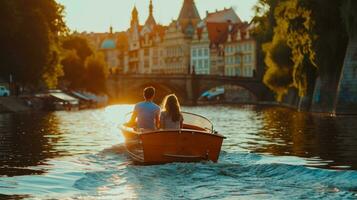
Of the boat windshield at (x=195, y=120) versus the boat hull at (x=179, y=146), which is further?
the boat windshield at (x=195, y=120)

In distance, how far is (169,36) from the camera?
184375 mm

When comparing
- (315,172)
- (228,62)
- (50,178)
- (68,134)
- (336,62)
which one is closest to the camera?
(315,172)

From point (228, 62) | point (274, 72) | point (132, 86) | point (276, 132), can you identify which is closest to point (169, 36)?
point (228, 62)

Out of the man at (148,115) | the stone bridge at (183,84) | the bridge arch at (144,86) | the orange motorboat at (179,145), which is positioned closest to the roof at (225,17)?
the bridge arch at (144,86)

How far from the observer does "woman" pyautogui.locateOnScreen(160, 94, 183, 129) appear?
816 inches

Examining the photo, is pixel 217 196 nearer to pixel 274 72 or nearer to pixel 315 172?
pixel 315 172

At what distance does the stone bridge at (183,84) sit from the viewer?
115 metres

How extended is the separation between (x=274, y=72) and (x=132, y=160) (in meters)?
50.1

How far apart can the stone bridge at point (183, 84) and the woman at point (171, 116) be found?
3585 inches

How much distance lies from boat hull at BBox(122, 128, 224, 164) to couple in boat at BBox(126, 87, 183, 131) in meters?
1.11

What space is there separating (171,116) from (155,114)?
1194mm

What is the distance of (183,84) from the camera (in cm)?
12525

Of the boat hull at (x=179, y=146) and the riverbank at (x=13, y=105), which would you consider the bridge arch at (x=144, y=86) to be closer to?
the riverbank at (x=13, y=105)

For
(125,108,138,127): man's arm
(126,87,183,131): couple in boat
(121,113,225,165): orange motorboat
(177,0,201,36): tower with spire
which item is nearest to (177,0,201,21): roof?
(177,0,201,36): tower with spire
